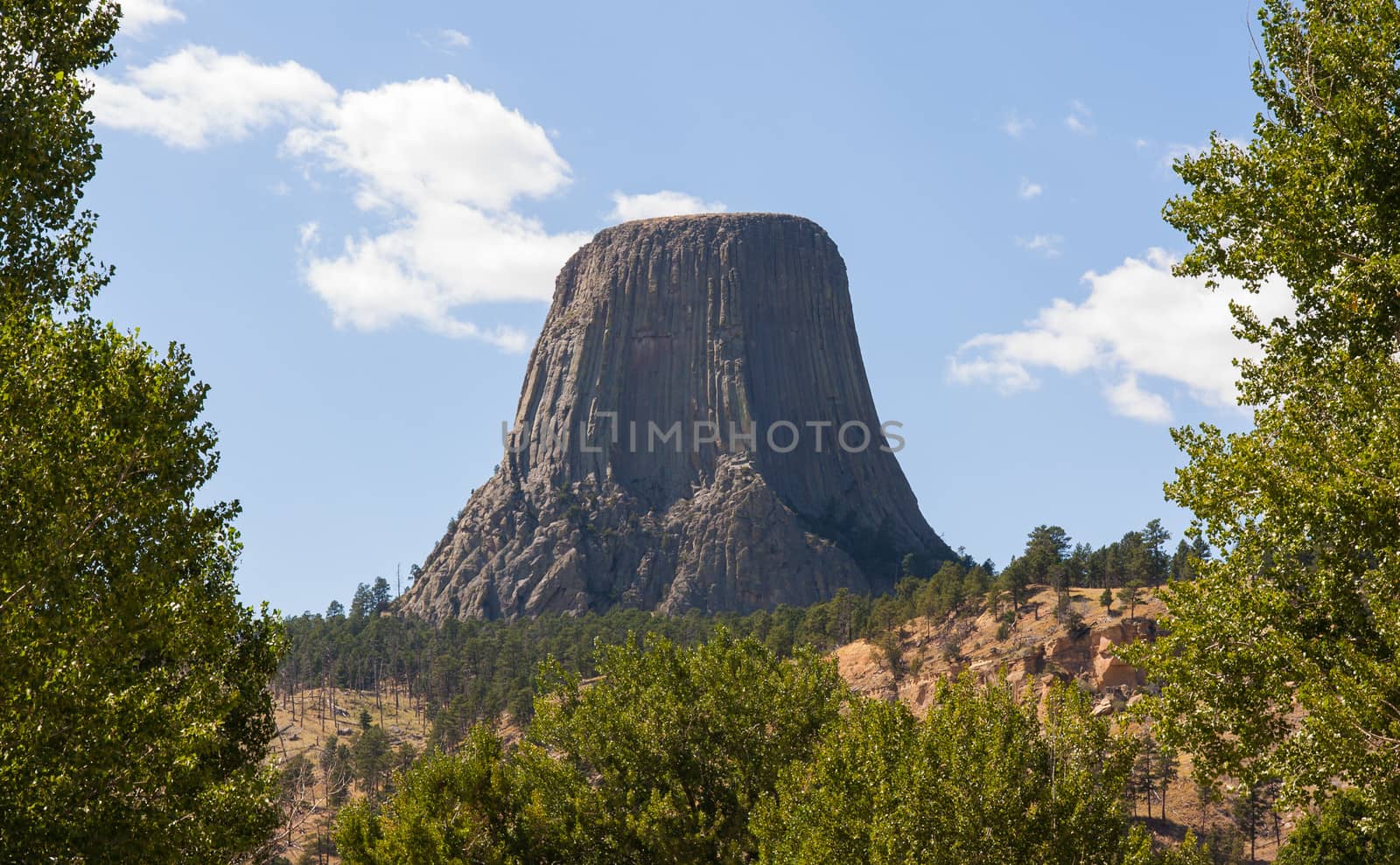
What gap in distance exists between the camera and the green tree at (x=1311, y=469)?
19.3 meters

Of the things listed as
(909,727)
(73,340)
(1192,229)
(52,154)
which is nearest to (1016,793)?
(909,727)

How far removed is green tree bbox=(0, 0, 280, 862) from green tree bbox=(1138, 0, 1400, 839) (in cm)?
1714

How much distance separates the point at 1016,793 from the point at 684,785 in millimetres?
16450

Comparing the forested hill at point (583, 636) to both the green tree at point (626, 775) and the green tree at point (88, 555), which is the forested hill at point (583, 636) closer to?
the green tree at point (626, 775)

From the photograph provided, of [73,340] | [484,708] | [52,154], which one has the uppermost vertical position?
[52,154]

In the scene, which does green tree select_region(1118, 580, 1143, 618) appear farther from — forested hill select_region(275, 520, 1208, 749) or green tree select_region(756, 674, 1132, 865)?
green tree select_region(756, 674, 1132, 865)

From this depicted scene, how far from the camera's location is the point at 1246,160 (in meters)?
24.2

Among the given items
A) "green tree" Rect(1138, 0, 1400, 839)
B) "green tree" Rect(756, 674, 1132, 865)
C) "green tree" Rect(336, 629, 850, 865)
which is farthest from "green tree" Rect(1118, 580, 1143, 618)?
"green tree" Rect(1138, 0, 1400, 839)

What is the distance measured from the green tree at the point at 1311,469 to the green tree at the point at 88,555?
56.2 feet

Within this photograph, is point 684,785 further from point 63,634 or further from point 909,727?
point 63,634

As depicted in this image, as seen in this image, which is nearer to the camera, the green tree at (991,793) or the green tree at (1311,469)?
the green tree at (1311,469)

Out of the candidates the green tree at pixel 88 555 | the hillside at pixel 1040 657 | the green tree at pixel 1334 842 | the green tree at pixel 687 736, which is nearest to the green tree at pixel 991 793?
the green tree at pixel 687 736

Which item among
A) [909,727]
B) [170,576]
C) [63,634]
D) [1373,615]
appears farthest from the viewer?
[909,727]

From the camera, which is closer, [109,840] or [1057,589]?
[109,840]
